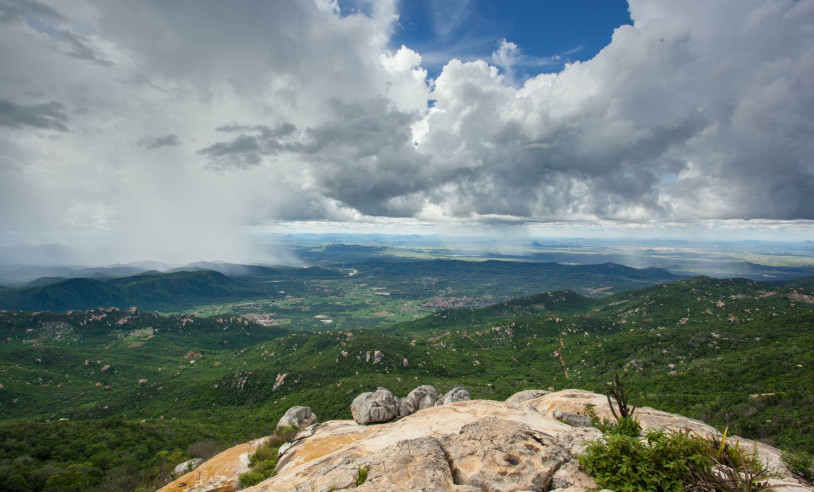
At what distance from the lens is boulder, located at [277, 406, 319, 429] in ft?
153

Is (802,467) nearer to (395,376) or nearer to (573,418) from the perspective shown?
(573,418)

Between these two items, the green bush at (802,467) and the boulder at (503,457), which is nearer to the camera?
the boulder at (503,457)

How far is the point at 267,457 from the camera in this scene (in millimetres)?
31266

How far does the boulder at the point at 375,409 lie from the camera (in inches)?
1500

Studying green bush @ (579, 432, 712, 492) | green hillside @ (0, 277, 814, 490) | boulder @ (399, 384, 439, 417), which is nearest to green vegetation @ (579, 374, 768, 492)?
green bush @ (579, 432, 712, 492)

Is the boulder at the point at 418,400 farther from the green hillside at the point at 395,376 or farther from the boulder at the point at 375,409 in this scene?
the green hillside at the point at 395,376

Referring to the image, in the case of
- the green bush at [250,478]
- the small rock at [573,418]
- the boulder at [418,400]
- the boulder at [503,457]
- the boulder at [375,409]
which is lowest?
the boulder at [418,400]

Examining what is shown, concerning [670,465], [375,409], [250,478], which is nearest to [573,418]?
[670,465]

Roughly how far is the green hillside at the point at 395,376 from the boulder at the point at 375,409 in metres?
31.2

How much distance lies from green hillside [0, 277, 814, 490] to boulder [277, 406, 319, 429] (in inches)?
697

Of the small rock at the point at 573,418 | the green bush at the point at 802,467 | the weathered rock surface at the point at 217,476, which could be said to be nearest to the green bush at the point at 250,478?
the weathered rock surface at the point at 217,476

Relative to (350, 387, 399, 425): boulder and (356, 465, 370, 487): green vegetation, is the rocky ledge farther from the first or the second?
(350, 387, 399, 425): boulder

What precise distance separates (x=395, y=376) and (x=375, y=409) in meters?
71.3

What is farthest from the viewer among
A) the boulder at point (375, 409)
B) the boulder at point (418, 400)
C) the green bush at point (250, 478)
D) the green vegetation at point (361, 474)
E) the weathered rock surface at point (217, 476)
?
the boulder at point (418, 400)
